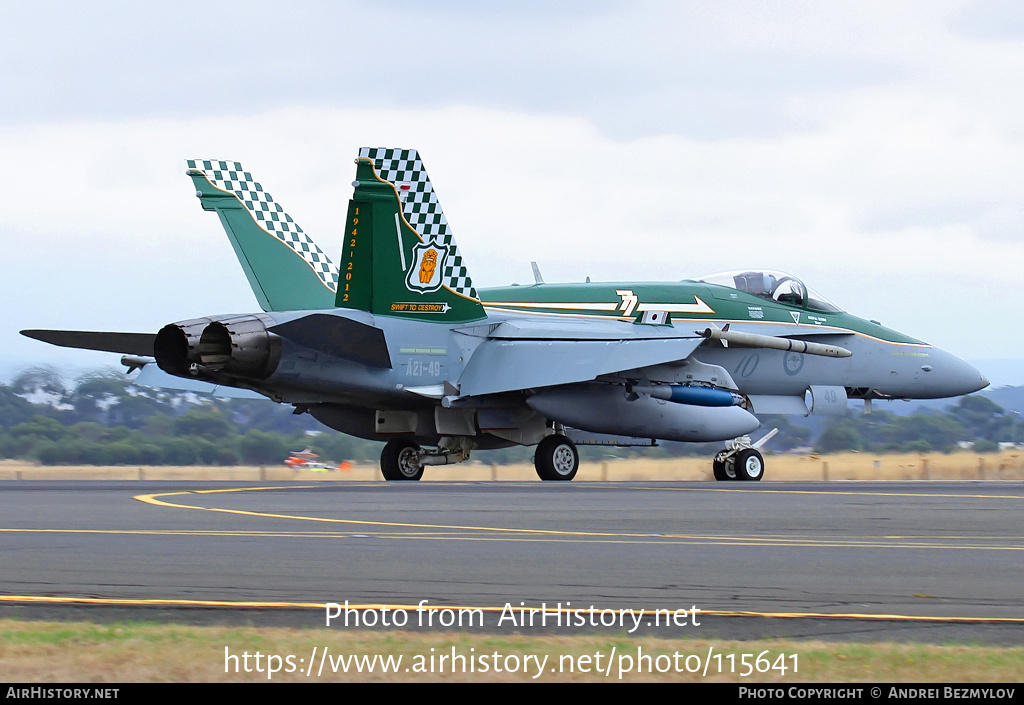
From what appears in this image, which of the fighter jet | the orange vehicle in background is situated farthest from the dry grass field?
the fighter jet

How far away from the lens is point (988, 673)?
6.32m

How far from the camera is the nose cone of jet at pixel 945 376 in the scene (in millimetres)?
31109

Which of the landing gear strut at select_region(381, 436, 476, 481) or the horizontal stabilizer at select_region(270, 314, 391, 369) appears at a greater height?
the horizontal stabilizer at select_region(270, 314, 391, 369)

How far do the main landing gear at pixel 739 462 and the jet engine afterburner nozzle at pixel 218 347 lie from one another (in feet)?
30.2

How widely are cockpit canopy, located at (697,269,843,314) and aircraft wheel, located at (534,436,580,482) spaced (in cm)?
504

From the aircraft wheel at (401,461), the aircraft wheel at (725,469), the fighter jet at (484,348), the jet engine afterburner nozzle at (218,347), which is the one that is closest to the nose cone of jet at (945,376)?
the fighter jet at (484,348)

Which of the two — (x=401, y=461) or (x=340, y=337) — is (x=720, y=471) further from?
(x=340, y=337)

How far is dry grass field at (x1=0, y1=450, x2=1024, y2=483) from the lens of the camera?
31172 millimetres

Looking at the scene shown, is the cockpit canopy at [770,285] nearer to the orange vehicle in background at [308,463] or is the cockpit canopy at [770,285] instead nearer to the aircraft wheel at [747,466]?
the aircraft wheel at [747,466]

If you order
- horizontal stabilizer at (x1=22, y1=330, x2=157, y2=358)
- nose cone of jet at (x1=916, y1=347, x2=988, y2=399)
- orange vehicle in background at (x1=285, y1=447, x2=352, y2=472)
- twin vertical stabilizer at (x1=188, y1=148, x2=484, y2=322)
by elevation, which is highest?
twin vertical stabilizer at (x1=188, y1=148, x2=484, y2=322)

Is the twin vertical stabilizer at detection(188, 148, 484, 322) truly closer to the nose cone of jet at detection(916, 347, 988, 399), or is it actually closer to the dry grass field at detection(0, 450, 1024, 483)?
the dry grass field at detection(0, 450, 1024, 483)
